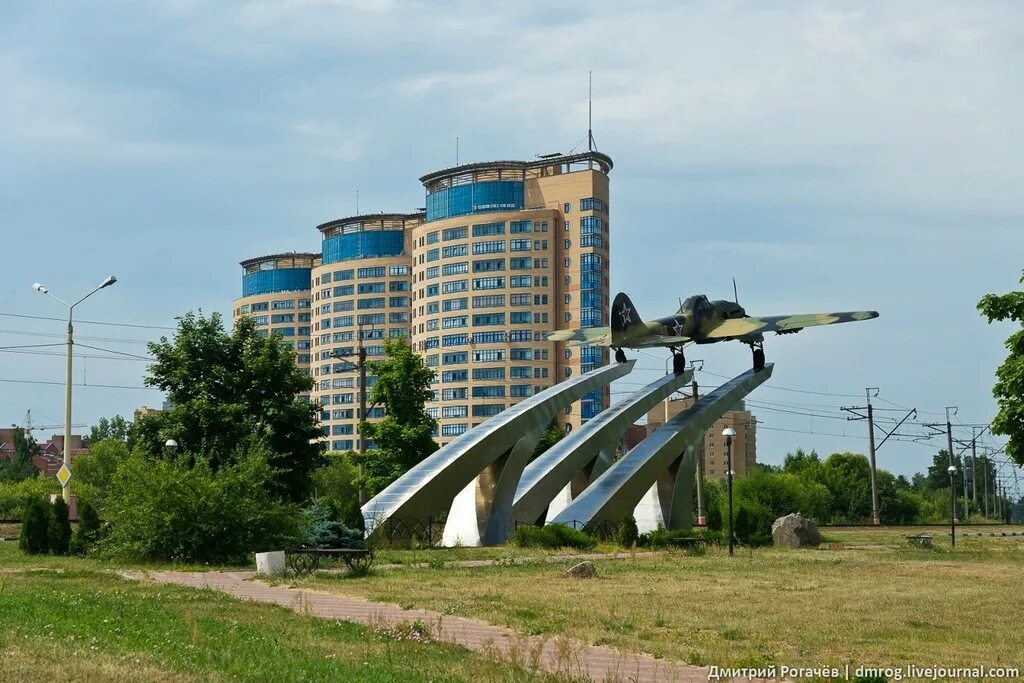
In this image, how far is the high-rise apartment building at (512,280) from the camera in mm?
135750

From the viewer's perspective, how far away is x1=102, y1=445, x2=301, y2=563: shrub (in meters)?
28.5

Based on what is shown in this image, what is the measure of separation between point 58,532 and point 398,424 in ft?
77.1

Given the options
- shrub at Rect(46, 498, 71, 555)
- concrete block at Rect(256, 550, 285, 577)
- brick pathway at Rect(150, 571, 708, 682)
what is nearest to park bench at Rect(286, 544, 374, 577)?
concrete block at Rect(256, 550, 285, 577)

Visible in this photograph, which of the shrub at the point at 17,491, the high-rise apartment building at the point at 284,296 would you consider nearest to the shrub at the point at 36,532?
the shrub at the point at 17,491

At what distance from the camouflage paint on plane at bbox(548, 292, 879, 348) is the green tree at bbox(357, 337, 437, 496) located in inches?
402

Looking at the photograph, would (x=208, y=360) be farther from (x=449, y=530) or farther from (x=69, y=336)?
(x=449, y=530)

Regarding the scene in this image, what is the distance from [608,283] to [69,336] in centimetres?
10196

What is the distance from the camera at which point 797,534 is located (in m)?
43.2

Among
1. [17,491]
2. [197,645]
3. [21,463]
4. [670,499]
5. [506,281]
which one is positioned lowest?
[197,645]

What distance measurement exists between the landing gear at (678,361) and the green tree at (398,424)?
11104 millimetres

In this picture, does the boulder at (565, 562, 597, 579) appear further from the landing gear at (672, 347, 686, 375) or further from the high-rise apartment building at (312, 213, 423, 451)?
the high-rise apartment building at (312, 213, 423, 451)

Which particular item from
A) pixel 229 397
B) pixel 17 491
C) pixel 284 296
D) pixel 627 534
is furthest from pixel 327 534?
pixel 284 296

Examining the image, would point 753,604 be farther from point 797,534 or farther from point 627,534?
point 797,534

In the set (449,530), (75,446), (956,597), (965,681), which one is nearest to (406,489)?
(449,530)
